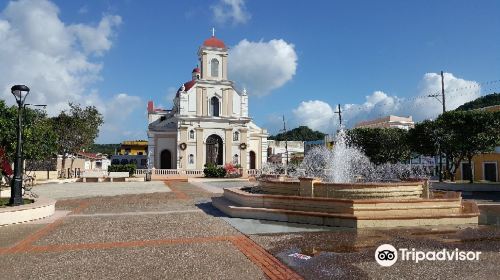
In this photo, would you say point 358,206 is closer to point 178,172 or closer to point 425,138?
point 425,138

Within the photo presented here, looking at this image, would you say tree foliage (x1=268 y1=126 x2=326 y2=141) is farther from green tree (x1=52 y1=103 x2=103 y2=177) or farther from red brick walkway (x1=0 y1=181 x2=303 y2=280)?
red brick walkway (x1=0 y1=181 x2=303 y2=280)

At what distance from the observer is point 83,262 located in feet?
24.0

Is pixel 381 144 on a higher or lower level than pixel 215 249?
higher

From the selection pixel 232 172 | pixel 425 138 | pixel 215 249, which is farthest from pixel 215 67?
pixel 215 249

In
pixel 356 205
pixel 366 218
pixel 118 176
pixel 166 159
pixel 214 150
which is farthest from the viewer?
pixel 214 150

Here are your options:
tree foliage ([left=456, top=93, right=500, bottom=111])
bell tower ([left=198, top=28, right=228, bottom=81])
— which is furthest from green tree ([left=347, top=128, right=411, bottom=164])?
tree foliage ([left=456, top=93, right=500, bottom=111])

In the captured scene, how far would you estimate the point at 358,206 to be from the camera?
10766mm

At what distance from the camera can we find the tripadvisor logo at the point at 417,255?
7191 mm

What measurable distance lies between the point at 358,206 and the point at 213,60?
4213cm

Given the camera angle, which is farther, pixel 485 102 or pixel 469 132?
pixel 485 102

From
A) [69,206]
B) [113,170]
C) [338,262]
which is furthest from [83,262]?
[113,170]

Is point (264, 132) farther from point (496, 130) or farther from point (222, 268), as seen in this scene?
point (222, 268)

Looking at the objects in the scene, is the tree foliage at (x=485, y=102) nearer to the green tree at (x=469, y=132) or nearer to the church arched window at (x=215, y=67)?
the green tree at (x=469, y=132)

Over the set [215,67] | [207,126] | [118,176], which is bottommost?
[118,176]
